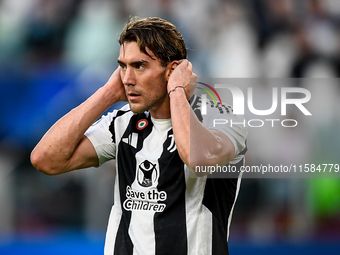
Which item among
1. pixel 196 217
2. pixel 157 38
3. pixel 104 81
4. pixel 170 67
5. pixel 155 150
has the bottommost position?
pixel 196 217

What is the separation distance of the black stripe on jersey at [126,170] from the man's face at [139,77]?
0.15 m

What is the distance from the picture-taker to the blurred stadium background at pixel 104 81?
4141 millimetres

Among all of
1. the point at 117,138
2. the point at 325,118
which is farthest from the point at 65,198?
the point at 325,118

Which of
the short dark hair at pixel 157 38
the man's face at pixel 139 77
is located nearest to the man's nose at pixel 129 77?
the man's face at pixel 139 77

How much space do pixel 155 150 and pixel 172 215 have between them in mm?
340

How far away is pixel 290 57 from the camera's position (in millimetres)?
4848

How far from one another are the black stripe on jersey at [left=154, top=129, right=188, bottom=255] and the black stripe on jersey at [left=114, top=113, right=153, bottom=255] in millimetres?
161

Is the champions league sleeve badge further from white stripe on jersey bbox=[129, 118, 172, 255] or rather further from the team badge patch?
the team badge patch

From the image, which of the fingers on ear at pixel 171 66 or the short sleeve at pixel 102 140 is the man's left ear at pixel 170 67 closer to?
the fingers on ear at pixel 171 66

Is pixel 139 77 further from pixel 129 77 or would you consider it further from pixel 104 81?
pixel 104 81

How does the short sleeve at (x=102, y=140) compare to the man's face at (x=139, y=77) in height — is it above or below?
below

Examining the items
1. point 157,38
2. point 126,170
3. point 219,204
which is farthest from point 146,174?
point 157,38

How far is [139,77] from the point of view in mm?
1994

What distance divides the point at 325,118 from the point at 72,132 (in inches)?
133
